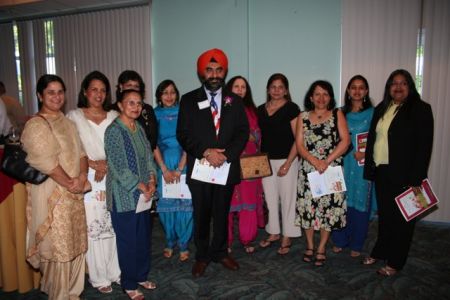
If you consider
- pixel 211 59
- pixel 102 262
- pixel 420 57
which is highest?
pixel 420 57

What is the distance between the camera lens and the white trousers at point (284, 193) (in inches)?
133

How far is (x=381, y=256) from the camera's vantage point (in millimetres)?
3062

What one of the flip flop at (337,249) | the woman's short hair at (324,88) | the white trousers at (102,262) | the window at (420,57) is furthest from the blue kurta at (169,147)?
the window at (420,57)

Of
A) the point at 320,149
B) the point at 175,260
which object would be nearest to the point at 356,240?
the point at 320,149

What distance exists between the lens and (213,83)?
2.85 meters

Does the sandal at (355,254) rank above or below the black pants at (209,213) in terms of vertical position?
below

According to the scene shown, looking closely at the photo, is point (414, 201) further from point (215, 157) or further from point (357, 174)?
point (215, 157)

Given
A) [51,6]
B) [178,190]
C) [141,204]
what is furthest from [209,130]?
[51,6]

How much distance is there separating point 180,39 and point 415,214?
3992 millimetres

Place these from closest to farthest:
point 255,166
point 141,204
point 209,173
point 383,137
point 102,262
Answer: point 141,204, point 102,262, point 209,173, point 383,137, point 255,166

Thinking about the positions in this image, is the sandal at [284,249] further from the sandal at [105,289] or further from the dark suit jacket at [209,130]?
the sandal at [105,289]

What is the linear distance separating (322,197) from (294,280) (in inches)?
30.0

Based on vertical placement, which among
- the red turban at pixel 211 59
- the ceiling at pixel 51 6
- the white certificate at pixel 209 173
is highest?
the ceiling at pixel 51 6

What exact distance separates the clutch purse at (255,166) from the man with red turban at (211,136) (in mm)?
176
